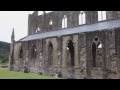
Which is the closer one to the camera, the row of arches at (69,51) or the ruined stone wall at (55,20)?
the row of arches at (69,51)

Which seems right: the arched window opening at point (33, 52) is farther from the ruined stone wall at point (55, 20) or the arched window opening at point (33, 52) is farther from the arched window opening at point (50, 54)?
the ruined stone wall at point (55, 20)

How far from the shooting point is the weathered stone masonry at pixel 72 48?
735 inches

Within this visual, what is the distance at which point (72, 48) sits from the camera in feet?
82.7

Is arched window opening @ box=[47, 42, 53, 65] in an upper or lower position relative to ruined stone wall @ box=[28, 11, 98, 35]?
lower

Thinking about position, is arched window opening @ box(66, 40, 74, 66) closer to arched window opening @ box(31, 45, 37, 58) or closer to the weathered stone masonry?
the weathered stone masonry

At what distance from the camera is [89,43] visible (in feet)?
66.7

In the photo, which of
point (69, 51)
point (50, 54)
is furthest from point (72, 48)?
point (50, 54)

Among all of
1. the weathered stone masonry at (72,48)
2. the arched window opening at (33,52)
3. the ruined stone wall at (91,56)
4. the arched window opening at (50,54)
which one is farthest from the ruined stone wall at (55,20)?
the ruined stone wall at (91,56)

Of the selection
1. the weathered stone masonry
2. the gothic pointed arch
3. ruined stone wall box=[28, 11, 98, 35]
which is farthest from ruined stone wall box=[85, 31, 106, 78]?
ruined stone wall box=[28, 11, 98, 35]

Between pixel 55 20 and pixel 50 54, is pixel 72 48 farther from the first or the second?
pixel 55 20

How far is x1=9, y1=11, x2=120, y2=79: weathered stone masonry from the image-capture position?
18.7 m

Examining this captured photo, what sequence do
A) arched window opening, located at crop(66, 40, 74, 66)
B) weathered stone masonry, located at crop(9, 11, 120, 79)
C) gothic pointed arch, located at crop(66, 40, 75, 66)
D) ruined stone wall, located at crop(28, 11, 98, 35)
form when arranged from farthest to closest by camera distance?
1. ruined stone wall, located at crop(28, 11, 98, 35)
2. arched window opening, located at crop(66, 40, 74, 66)
3. gothic pointed arch, located at crop(66, 40, 75, 66)
4. weathered stone masonry, located at crop(9, 11, 120, 79)
